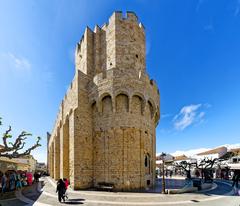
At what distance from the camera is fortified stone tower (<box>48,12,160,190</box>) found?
1731 centimetres

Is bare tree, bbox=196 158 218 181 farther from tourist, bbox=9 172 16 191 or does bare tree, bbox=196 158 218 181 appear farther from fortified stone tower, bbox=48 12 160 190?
tourist, bbox=9 172 16 191

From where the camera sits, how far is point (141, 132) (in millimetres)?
18203

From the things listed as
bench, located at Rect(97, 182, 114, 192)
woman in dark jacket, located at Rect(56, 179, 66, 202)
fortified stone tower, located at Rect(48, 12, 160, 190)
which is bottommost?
bench, located at Rect(97, 182, 114, 192)

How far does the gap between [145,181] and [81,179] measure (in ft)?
17.9

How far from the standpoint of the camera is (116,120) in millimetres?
17953

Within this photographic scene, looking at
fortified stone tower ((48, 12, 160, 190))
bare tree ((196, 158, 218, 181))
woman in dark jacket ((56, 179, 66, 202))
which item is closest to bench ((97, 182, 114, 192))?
fortified stone tower ((48, 12, 160, 190))

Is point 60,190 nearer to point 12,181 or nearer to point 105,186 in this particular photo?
point 105,186

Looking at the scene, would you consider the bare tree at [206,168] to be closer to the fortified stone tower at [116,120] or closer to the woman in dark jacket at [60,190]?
the fortified stone tower at [116,120]

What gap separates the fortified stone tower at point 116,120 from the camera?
1731 cm

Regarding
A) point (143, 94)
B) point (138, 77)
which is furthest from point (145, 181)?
point (138, 77)

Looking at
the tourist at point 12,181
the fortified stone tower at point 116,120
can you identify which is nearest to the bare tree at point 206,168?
the fortified stone tower at point 116,120

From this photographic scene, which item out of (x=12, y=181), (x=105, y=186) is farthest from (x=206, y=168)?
(x=12, y=181)

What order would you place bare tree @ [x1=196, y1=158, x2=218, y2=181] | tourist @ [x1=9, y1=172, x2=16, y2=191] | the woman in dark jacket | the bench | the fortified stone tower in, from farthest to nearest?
1. bare tree @ [x1=196, y1=158, x2=218, y2=181]
2. tourist @ [x1=9, y1=172, x2=16, y2=191]
3. the fortified stone tower
4. the bench
5. the woman in dark jacket

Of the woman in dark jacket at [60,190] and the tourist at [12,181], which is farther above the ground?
the woman in dark jacket at [60,190]
